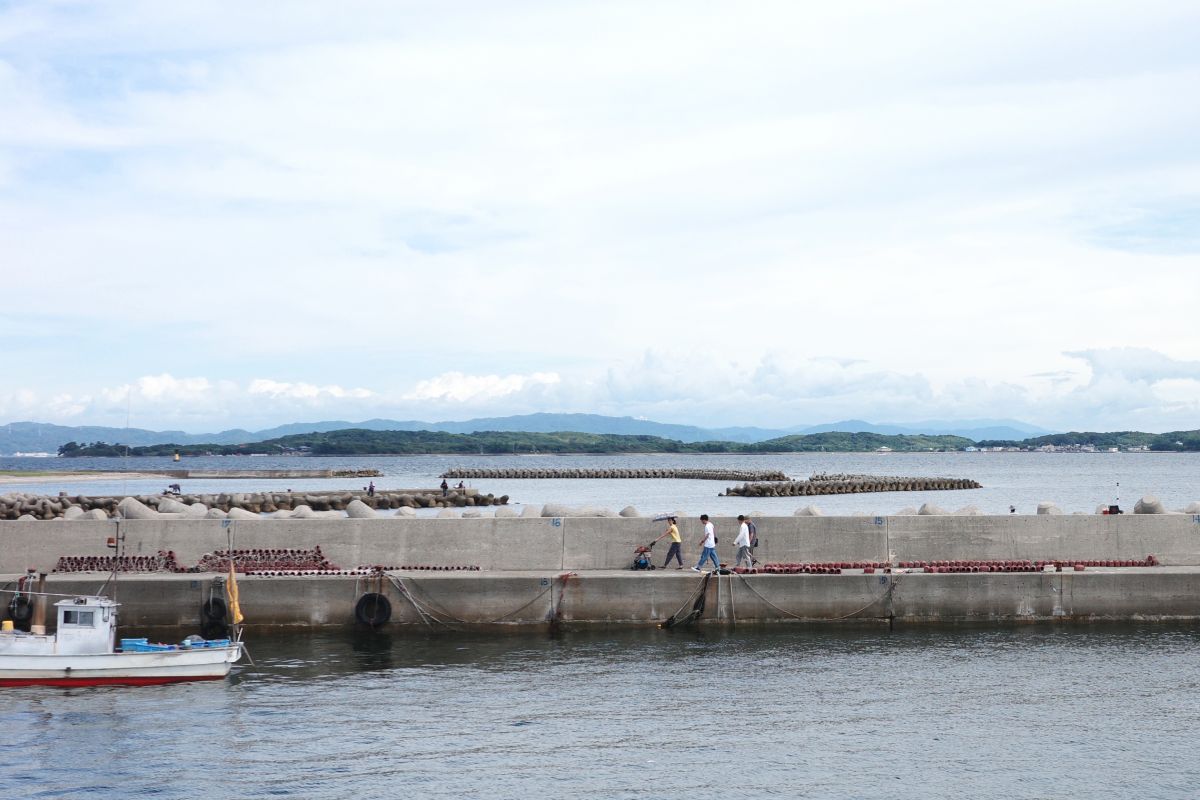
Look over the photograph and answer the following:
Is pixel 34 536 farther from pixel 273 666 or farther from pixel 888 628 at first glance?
pixel 888 628

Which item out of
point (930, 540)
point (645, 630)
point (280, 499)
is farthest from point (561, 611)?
point (280, 499)

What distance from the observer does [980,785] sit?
16453 millimetres

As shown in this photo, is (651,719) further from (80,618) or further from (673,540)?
(80,618)

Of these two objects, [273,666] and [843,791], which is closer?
[843,791]

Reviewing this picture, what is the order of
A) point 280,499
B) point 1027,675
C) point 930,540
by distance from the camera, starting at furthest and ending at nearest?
point 280,499 < point 930,540 < point 1027,675

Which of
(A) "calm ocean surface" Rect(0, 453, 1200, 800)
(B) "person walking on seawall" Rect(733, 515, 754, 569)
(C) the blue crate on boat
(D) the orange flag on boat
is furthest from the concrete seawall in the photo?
(C) the blue crate on boat

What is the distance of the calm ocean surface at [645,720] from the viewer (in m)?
16.6

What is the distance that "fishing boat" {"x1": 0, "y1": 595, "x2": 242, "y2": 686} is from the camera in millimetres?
21641

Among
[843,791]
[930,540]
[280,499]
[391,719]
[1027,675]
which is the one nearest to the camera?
[843,791]

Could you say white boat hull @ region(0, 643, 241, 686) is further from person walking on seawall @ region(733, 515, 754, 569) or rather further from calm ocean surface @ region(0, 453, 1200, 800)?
person walking on seawall @ region(733, 515, 754, 569)

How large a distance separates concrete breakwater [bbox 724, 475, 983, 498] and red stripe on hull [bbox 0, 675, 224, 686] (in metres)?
76.6

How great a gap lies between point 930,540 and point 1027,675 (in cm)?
596

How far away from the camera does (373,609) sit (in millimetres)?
25547

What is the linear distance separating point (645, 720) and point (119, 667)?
9.80 metres
